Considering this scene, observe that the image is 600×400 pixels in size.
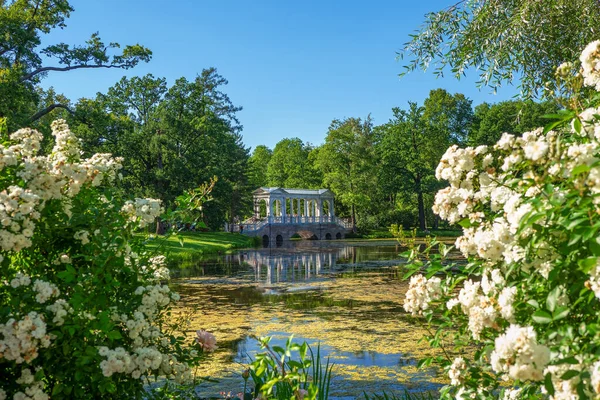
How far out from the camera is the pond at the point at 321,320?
5562 millimetres

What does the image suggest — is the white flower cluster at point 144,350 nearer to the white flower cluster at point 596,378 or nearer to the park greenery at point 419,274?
the park greenery at point 419,274

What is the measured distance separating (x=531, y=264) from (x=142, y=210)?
216cm

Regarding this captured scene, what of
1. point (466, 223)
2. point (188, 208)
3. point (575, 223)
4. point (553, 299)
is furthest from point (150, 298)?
point (575, 223)

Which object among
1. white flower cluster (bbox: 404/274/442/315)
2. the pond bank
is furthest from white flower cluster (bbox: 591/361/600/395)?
the pond bank

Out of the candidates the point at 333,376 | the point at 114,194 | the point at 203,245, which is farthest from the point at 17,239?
the point at 203,245

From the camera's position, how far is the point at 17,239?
2355 millimetres

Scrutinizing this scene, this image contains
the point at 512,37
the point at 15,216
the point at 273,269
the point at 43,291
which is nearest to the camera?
the point at 15,216

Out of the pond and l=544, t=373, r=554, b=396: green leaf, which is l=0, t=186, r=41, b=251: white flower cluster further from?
l=544, t=373, r=554, b=396: green leaf

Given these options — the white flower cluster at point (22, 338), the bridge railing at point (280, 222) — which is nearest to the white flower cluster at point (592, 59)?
the white flower cluster at point (22, 338)

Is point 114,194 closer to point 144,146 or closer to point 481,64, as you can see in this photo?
point 481,64

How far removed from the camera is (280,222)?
4119cm

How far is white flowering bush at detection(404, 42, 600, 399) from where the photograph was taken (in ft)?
5.21

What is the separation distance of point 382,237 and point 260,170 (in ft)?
92.2

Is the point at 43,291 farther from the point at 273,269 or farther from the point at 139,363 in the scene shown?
the point at 273,269
